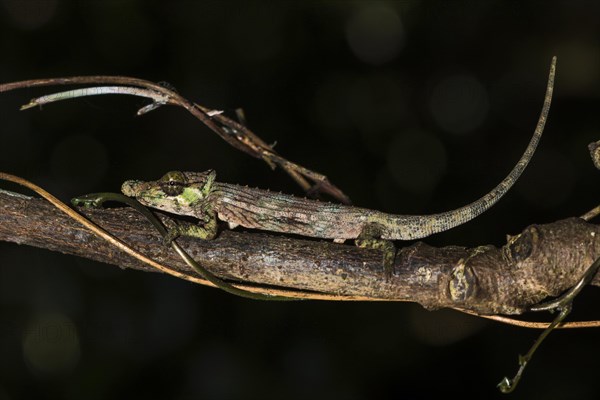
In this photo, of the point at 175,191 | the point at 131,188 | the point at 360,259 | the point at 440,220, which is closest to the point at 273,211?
the point at 175,191

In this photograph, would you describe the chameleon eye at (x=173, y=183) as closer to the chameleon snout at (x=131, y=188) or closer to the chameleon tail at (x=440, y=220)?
the chameleon snout at (x=131, y=188)

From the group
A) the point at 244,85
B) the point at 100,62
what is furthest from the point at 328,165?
the point at 100,62

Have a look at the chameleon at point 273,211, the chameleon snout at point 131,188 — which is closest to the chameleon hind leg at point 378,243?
the chameleon at point 273,211

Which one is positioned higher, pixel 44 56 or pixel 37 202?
pixel 44 56

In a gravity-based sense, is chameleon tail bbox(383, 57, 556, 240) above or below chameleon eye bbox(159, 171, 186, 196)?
below

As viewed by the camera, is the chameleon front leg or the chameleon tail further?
the chameleon tail

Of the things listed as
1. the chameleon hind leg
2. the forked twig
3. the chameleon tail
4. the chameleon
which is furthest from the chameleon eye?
the chameleon tail

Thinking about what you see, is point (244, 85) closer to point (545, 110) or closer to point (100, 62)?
point (100, 62)

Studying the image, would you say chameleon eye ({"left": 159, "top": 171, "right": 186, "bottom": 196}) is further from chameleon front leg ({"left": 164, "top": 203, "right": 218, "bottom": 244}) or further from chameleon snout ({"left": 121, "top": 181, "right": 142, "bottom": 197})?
chameleon front leg ({"left": 164, "top": 203, "right": 218, "bottom": 244})
